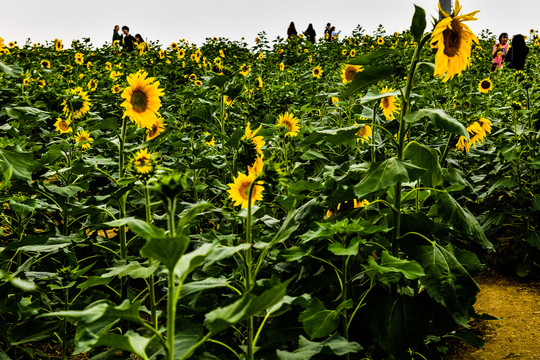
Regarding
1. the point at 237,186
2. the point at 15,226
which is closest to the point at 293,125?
the point at 237,186

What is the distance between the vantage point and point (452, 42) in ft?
6.20

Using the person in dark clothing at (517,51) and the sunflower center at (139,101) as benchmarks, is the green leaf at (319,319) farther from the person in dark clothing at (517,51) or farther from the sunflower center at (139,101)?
the person in dark clothing at (517,51)

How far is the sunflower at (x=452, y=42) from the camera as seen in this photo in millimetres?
1811

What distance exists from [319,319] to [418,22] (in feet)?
3.41

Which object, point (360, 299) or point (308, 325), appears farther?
point (360, 299)

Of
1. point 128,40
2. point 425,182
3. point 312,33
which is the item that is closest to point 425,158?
point 425,182

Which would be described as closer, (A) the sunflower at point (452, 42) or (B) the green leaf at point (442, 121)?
(B) the green leaf at point (442, 121)

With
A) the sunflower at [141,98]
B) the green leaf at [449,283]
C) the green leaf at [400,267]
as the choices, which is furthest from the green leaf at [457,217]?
the sunflower at [141,98]

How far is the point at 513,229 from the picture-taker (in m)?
3.82

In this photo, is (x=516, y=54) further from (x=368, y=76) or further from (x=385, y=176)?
(x=385, y=176)

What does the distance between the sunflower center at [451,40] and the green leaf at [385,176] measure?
51 centimetres

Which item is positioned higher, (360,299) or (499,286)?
(360,299)

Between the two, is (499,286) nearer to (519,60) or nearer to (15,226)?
(15,226)

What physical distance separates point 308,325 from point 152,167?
0.70 meters
